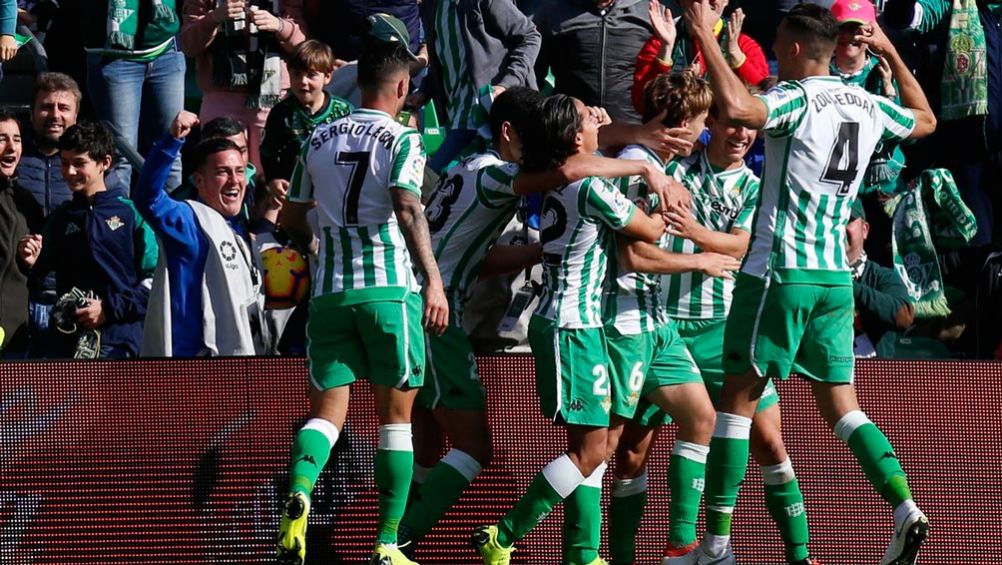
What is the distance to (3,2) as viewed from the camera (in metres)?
10.1

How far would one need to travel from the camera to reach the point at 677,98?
729cm

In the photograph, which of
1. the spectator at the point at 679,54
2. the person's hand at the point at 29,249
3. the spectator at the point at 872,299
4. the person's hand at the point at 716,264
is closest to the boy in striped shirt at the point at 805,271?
the person's hand at the point at 716,264

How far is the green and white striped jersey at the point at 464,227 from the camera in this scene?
7320 millimetres

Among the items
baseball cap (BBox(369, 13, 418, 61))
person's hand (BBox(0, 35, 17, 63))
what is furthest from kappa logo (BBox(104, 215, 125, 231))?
person's hand (BBox(0, 35, 17, 63))

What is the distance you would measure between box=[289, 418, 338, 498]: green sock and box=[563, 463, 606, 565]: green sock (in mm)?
1047

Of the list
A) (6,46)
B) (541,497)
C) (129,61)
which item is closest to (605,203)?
(541,497)

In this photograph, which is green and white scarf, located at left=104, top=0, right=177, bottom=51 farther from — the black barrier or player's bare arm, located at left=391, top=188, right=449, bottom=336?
player's bare arm, located at left=391, top=188, right=449, bottom=336

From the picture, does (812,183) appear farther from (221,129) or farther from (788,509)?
(221,129)

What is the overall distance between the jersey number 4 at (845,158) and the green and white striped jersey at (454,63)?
3212 mm

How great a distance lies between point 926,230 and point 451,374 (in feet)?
12.2

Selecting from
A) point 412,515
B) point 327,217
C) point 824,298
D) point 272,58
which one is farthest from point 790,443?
point 272,58

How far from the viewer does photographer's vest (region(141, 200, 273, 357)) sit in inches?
325

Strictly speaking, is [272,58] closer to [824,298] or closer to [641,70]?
[641,70]

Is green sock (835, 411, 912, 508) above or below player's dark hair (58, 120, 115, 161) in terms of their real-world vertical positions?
below
